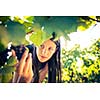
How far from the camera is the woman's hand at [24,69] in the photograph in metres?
1.93

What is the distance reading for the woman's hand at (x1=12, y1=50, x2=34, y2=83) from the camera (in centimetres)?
193

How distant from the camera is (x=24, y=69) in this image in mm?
1948

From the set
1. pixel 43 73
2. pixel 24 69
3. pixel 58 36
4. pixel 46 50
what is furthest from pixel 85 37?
pixel 24 69

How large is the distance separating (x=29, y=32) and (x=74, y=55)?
1.45 ft

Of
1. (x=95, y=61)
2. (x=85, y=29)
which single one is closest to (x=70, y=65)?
(x=95, y=61)

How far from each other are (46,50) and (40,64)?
134 millimetres

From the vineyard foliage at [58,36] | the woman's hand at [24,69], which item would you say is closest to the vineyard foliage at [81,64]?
the vineyard foliage at [58,36]

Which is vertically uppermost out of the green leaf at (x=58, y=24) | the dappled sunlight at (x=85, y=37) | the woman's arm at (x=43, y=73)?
the green leaf at (x=58, y=24)

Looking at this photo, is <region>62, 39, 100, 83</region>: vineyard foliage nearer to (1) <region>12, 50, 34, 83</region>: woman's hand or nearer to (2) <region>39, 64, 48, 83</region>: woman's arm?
(2) <region>39, 64, 48, 83</region>: woman's arm

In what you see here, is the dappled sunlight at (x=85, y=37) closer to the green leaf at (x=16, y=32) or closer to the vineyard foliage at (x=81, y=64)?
the vineyard foliage at (x=81, y=64)

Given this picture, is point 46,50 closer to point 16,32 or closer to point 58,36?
point 58,36

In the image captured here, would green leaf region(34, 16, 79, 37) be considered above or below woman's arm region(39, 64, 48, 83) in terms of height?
above

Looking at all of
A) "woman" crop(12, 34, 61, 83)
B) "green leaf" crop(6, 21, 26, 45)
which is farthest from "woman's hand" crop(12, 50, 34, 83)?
"green leaf" crop(6, 21, 26, 45)
